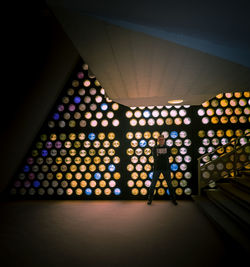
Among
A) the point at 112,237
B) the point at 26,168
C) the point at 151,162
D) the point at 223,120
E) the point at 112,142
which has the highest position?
the point at 223,120

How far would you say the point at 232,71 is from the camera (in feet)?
8.42

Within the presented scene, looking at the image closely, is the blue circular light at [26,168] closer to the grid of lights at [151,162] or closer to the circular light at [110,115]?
the circular light at [110,115]

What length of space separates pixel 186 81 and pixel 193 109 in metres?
2.80

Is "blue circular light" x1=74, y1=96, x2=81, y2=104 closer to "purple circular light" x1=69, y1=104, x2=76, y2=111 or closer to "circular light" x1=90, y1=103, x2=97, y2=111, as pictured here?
"purple circular light" x1=69, y1=104, x2=76, y2=111

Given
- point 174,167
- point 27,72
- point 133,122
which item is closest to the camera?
point 27,72

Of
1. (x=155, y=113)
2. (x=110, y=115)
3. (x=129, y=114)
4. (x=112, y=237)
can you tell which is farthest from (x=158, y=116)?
(x=112, y=237)

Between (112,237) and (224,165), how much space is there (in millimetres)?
3806

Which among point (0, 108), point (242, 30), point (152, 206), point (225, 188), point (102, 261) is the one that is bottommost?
point (102, 261)

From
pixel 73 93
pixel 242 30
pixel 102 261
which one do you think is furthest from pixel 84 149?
pixel 242 30

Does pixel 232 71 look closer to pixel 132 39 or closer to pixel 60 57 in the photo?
pixel 132 39

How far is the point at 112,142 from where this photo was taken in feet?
18.9

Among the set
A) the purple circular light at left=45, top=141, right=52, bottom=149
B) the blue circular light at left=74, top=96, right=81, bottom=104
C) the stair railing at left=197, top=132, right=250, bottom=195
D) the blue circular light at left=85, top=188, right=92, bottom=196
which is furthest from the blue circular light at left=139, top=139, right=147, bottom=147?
the purple circular light at left=45, top=141, right=52, bottom=149

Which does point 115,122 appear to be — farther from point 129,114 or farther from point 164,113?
point 164,113

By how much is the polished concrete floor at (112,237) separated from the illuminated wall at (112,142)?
2.87 ft
